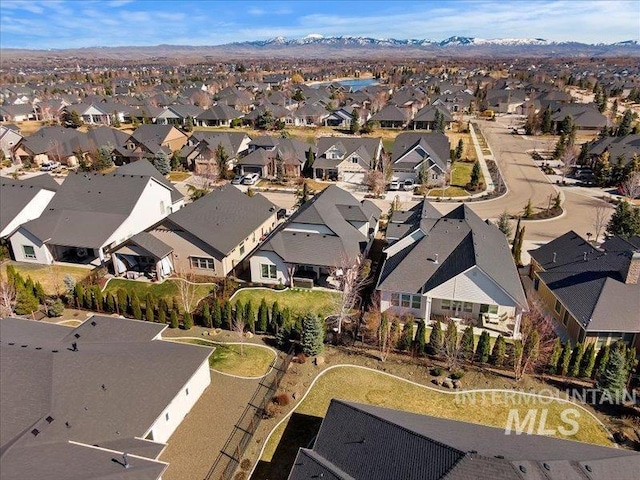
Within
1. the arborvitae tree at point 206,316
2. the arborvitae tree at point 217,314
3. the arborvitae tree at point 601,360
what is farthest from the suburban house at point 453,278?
the arborvitae tree at point 206,316

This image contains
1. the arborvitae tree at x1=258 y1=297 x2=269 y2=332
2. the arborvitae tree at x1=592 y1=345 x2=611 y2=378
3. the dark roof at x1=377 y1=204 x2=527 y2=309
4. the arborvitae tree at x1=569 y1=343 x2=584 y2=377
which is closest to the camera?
the arborvitae tree at x1=592 y1=345 x2=611 y2=378

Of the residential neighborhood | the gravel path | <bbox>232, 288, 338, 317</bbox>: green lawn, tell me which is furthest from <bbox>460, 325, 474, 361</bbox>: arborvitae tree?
the gravel path

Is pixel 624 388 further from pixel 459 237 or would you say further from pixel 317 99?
pixel 317 99

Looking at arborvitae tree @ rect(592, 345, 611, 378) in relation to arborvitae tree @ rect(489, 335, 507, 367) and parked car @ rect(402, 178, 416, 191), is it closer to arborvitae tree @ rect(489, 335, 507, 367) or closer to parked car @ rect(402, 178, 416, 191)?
arborvitae tree @ rect(489, 335, 507, 367)

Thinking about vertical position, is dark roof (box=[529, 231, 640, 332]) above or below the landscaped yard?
above

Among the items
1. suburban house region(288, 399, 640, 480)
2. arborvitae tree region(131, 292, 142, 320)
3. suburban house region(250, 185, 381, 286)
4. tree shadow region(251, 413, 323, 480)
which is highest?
suburban house region(288, 399, 640, 480)

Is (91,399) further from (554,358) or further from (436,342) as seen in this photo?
(554,358)

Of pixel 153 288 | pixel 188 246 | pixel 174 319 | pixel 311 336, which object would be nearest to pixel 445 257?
pixel 311 336

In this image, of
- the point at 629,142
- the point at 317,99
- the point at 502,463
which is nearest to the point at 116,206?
the point at 502,463
